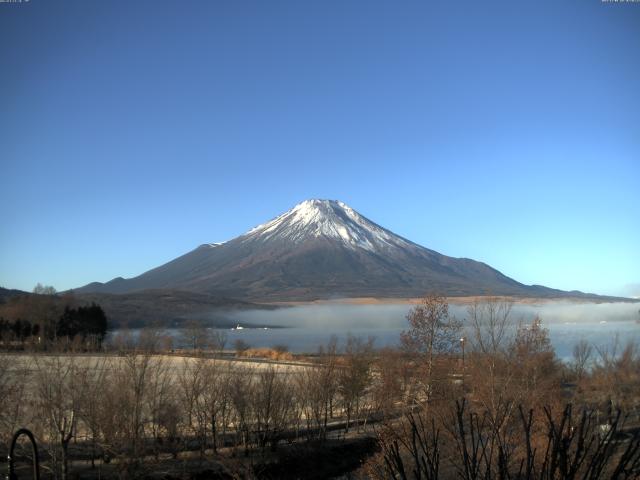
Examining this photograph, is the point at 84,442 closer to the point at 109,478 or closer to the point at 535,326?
the point at 109,478

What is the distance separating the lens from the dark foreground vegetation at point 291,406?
21422 millimetres

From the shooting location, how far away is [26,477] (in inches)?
858

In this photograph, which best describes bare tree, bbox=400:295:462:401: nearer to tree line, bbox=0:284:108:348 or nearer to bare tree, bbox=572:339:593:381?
bare tree, bbox=572:339:593:381

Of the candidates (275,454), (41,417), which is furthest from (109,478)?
(275,454)

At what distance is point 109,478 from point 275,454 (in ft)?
27.9

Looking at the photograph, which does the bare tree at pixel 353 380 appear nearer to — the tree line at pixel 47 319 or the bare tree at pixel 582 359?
the bare tree at pixel 582 359

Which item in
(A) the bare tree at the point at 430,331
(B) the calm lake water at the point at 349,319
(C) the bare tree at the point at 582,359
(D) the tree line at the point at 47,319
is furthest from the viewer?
(B) the calm lake water at the point at 349,319

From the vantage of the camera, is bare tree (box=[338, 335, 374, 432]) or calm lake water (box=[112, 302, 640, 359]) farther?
calm lake water (box=[112, 302, 640, 359])

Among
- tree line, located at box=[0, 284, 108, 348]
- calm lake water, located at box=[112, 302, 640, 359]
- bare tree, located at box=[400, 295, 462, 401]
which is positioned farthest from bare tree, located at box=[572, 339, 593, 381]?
tree line, located at box=[0, 284, 108, 348]

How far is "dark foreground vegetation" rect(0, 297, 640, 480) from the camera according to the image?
2142cm

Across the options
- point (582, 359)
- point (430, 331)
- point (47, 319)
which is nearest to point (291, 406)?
point (430, 331)

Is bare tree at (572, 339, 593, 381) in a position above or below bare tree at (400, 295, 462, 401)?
below

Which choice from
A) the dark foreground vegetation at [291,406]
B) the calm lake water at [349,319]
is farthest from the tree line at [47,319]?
the dark foreground vegetation at [291,406]

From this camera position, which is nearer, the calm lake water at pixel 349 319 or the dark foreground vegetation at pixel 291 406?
the dark foreground vegetation at pixel 291 406
